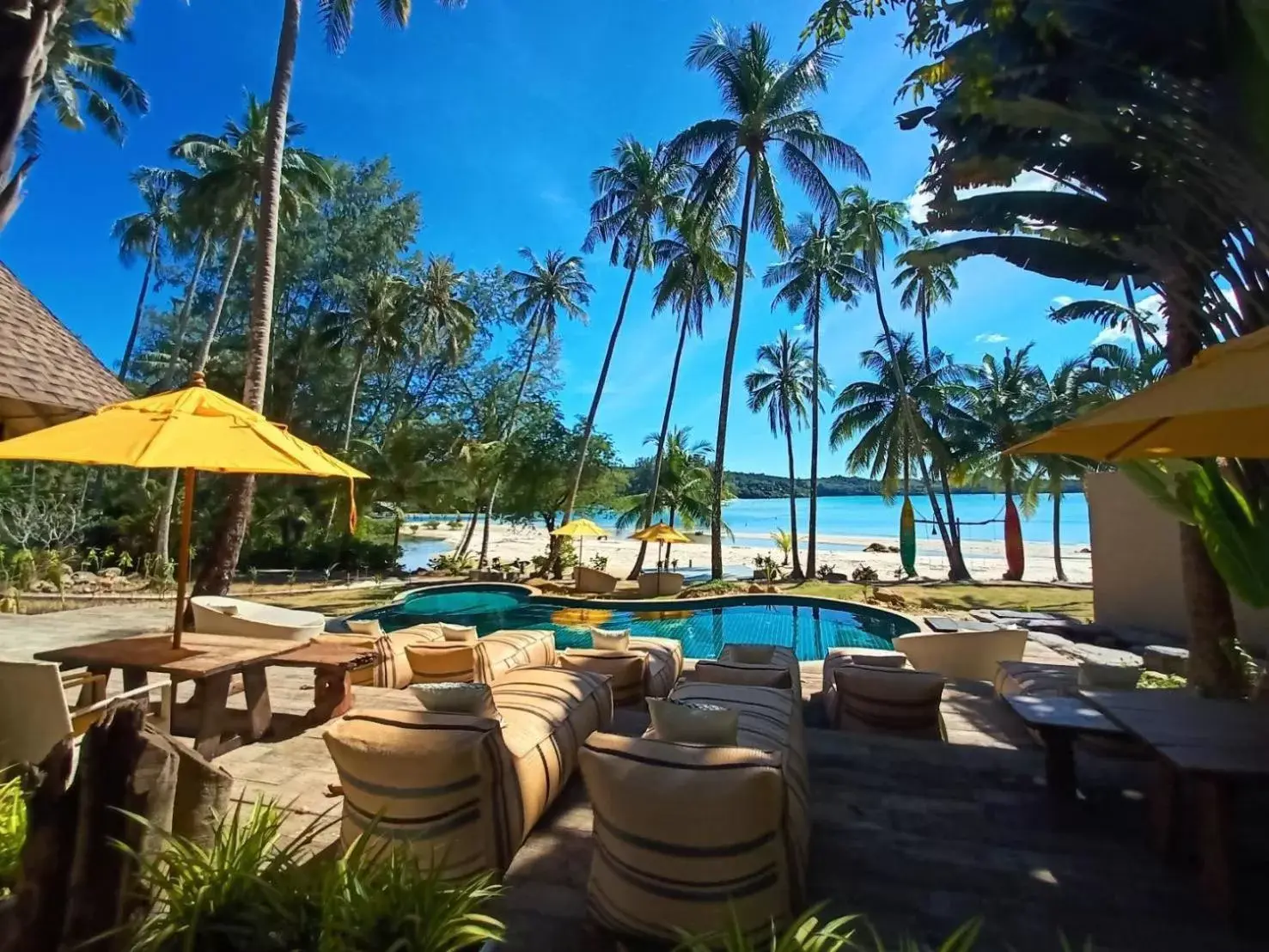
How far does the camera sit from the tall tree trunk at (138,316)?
23.6 m

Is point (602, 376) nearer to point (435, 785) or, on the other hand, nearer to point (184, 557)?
point (184, 557)

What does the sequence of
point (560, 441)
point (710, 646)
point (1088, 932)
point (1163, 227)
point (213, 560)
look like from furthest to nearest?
point (560, 441), point (710, 646), point (213, 560), point (1163, 227), point (1088, 932)

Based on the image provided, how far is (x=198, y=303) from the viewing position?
24969 millimetres

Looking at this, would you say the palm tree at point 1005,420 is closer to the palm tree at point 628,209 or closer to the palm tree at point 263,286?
the palm tree at point 628,209

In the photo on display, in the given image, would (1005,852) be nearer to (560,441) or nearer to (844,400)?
(560,441)

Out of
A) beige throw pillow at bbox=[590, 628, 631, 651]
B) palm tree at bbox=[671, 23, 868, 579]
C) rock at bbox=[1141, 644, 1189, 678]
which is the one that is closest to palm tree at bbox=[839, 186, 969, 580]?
palm tree at bbox=[671, 23, 868, 579]

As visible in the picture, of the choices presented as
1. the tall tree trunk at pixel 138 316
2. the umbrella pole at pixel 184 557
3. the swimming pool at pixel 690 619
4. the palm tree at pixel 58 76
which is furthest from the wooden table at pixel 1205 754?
the tall tree trunk at pixel 138 316

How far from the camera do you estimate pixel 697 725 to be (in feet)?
8.02

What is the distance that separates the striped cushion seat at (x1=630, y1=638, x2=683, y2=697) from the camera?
17.2 ft

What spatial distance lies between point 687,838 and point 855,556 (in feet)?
116

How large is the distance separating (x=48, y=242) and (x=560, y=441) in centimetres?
2018

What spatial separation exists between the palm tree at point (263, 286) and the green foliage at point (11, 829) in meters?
6.16

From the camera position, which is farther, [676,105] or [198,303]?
[198,303]

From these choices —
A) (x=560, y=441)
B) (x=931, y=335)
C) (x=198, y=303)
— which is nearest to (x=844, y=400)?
(x=931, y=335)
